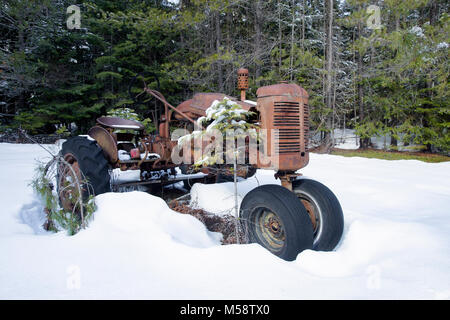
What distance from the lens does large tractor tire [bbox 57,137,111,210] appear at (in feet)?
9.72

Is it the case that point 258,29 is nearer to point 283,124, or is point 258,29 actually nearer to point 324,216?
point 283,124

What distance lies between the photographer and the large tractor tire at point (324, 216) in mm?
2434

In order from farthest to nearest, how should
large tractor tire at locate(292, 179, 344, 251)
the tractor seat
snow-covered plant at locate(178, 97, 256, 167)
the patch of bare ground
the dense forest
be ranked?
1. the dense forest
2. the tractor seat
3. the patch of bare ground
4. large tractor tire at locate(292, 179, 344, 251)
5. snow-covered plant at locate(178, 97, 256, 167)

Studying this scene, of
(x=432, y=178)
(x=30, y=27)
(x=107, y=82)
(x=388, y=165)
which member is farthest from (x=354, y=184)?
(x=30, y=27)

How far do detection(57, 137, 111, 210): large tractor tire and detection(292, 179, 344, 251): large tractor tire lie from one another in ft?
7.12

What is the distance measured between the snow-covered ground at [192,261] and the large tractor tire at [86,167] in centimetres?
41

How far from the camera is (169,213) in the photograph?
8.30ft

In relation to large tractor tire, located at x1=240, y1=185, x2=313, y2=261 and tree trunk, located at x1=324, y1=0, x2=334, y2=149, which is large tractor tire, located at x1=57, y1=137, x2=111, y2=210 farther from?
tree trunk, located at x1=324, y1=0, x2=334, y2=149

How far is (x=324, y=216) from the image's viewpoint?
2480 millimetres

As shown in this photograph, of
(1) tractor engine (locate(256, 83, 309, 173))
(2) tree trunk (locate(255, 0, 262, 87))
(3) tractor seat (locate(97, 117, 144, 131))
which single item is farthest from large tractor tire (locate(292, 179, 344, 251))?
(2) tree trunk (locate(255, 0, 262, 87))

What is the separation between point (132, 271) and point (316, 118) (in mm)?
10834

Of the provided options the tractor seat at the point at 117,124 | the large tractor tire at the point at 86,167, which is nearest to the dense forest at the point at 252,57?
the tractor seat at the point at 117,124

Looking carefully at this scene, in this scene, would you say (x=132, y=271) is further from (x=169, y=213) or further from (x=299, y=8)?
(x=299, y=8)

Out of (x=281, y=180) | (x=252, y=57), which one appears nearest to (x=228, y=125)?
(x=281, y=180)
